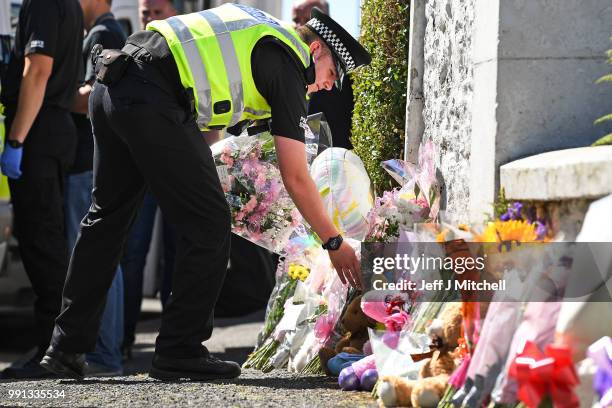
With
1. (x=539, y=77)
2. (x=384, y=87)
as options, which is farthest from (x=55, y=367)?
(x=539, y=77)

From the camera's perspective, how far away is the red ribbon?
2945 mm

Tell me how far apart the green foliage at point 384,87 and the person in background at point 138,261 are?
1.79 m

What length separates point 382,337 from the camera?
388 centimetres

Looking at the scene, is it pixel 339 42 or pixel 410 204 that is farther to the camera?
pixel 410 204

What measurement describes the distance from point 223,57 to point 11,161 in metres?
1.52

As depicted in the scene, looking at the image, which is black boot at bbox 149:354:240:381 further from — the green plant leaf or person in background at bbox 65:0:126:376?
the green plant leaf

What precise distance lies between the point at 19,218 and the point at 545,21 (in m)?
2.59

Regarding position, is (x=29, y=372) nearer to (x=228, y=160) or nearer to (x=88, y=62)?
(x=228, y=160)

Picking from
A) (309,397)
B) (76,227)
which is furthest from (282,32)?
(76,227)

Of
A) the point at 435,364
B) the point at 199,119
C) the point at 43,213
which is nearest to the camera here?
the point at 435,364

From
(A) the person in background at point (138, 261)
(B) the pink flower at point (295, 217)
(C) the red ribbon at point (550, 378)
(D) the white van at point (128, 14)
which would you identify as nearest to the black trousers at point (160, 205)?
(B) the pink flower at point (295, 217)

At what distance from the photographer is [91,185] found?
5.71 m

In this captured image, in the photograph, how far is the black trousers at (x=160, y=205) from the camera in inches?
159

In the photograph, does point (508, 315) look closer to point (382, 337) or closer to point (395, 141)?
A: point (382, 337)
